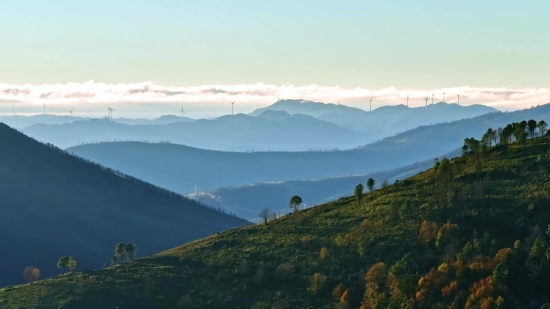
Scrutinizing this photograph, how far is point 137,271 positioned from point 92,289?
49.9 feet

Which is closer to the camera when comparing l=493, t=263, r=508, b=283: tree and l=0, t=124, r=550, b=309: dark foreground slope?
l=493, t=263, r=508, b=283: tree

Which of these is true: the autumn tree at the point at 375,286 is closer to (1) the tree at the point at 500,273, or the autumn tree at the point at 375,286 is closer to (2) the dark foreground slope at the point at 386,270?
(2) the dark foreground slope at the point at 386,270

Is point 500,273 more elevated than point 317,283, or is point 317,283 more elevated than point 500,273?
point 500,273

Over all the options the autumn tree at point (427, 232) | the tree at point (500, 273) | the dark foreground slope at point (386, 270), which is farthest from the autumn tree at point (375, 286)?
the tree at point (500, 273)

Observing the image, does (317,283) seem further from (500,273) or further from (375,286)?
(500,273)

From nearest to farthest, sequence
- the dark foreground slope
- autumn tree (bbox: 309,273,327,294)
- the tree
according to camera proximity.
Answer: the tree → the dark foreground slope → autumn tree (bbox: 309,273,327,294)

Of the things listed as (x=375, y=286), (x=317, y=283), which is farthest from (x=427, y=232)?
(x=317, y=283)

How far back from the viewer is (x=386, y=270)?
15612 centimetres

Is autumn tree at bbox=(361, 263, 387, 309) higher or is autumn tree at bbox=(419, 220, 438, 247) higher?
autumn tree at bbox=(419, 220, 438, 247)

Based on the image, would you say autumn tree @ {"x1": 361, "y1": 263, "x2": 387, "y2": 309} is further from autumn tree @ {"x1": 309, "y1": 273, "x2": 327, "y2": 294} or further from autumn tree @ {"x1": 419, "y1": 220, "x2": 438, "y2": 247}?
autumn tree @ {"x1": 419, "y1": 220, "x2": 438, "y2": 247}

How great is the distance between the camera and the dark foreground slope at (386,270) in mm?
139750

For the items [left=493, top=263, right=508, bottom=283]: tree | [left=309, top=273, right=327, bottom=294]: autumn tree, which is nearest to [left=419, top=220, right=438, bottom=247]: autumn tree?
[left=309, top=273, right=327, bottom=294]: autumn tree

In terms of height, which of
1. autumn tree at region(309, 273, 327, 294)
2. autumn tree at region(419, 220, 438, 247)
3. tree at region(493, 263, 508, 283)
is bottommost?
autumn tree at region(309, 273, 327, 294)

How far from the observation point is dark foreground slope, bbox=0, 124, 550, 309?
140 m
